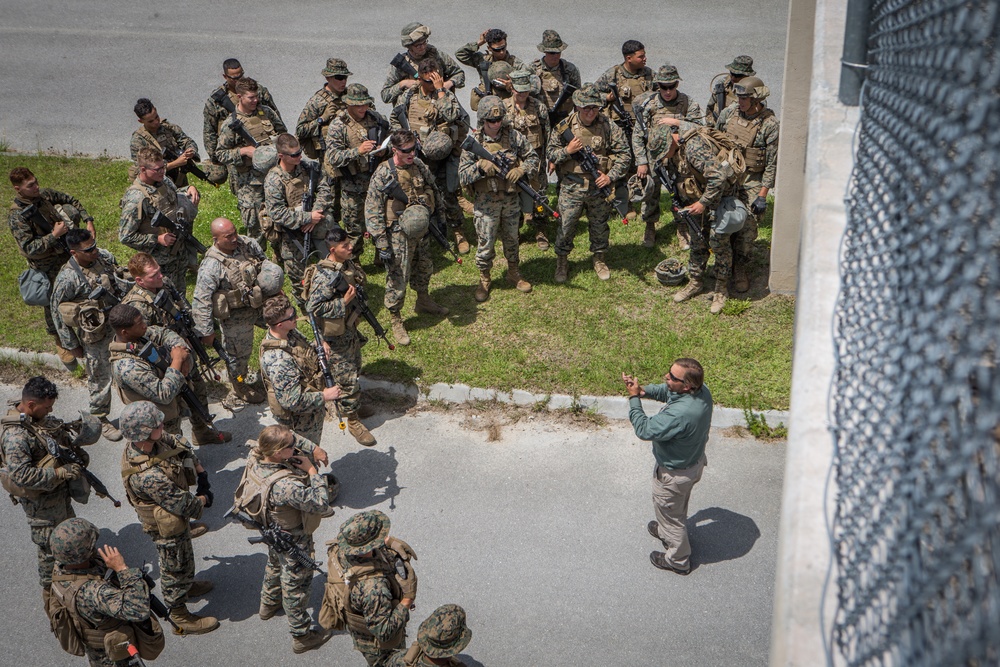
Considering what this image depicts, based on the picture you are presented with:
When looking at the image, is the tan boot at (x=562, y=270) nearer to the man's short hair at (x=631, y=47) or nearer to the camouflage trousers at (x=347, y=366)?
the man's short hair at (x=631, y=47)

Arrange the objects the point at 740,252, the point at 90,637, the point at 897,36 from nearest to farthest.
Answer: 1. the point at 897,36
2. the point at 90,637
3. the point at 740,252

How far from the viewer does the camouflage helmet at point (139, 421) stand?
6820 mm

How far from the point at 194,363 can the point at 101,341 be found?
38.1 inches

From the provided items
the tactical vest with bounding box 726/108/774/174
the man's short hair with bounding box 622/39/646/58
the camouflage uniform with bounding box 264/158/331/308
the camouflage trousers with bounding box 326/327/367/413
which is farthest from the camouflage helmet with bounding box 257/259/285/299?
the man's short hair with bounding box 622/39/646/58

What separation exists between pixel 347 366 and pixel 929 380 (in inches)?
298

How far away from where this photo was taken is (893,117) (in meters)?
3.01

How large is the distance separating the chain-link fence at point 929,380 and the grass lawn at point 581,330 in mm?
6637

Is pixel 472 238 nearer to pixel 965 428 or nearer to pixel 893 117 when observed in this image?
pixel 893 117

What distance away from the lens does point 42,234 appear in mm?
10250

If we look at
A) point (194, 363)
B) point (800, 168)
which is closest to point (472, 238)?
point (194, 363)

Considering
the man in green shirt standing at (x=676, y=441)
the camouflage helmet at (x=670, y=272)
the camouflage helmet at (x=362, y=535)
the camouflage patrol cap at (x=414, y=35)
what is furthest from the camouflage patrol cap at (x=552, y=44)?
the camouflage helmet at (x=362, y=535)

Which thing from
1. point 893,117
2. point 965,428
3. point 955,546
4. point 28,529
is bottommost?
point 28,529

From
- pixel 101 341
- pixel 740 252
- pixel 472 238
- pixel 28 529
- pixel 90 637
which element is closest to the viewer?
pixel 90 637

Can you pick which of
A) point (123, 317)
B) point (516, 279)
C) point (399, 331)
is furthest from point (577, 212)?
point (123, 317)
